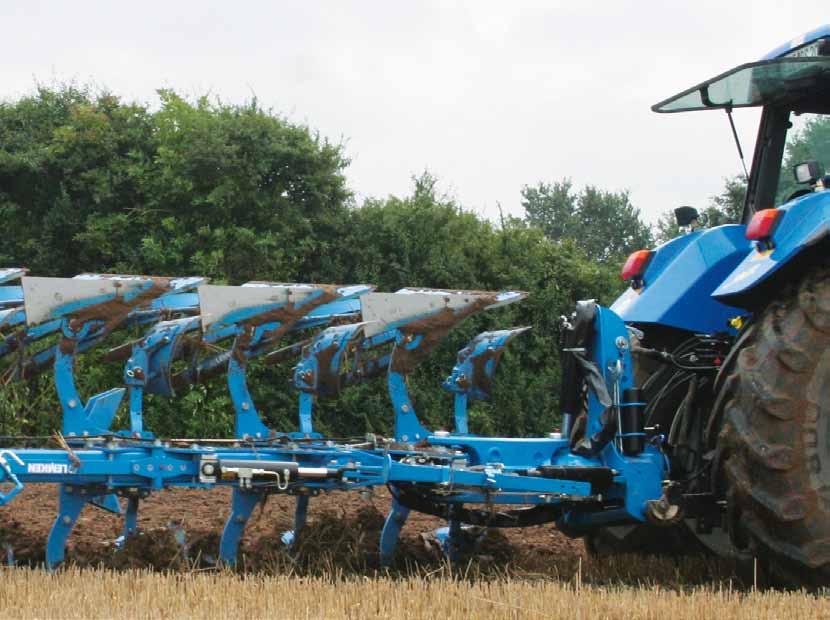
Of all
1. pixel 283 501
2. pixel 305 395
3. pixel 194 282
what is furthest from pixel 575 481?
pixel 283 501

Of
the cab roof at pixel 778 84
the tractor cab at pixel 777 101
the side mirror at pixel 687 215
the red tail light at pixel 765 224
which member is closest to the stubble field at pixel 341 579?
the red tail light at pixel 765 224

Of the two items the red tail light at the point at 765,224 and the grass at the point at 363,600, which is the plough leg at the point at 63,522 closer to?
the grass at the point at 363,600

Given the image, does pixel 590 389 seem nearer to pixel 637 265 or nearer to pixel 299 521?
pixel 637 265

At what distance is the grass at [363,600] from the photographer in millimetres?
4219

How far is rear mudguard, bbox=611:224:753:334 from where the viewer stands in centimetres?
557

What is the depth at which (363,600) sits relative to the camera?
443 cm

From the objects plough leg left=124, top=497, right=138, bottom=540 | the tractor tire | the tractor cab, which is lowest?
plough leg left=124, top=497, right=138, bottom=540

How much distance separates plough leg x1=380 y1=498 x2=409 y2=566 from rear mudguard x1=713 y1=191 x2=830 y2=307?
1913mm

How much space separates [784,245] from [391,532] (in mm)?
2387

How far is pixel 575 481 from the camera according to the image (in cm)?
525

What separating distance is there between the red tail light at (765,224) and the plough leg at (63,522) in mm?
3137

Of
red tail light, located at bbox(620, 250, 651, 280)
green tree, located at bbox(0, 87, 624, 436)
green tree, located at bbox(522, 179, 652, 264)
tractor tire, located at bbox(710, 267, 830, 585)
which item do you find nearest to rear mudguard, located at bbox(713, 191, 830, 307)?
tractor tire, located at bbox(710, 267, 830, 585)

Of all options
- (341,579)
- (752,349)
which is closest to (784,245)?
(752,349)

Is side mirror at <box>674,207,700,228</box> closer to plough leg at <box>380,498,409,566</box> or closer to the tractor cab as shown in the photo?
the tractor cab
